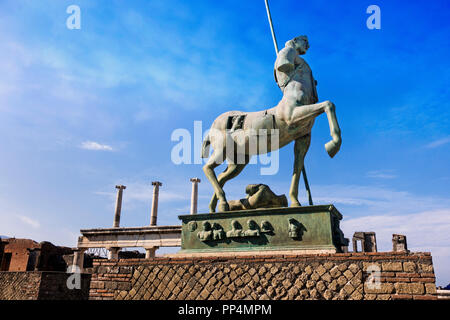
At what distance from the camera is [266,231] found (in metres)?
5.82

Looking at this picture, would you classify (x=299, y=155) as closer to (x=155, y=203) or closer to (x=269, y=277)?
(x=269, y=277)

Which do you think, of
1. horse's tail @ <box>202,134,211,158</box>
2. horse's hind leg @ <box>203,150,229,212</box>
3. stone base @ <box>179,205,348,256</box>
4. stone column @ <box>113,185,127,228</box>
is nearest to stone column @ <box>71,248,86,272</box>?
stone column @ <box>113,185,127,228</box>

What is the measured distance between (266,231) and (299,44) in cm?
344

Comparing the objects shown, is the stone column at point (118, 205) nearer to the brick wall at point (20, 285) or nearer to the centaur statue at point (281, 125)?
the brick wall at point (20, 285)

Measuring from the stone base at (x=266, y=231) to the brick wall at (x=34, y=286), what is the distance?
870cm

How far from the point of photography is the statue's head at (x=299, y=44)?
22.3ft

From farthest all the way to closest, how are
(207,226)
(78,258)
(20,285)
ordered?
1. (78,258)
2. (20,285)
3. (207,226)

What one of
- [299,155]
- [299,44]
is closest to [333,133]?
[299,155]

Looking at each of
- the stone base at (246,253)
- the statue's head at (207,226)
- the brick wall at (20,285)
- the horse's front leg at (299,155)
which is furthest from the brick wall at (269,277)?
the brick wall at (20,285)
